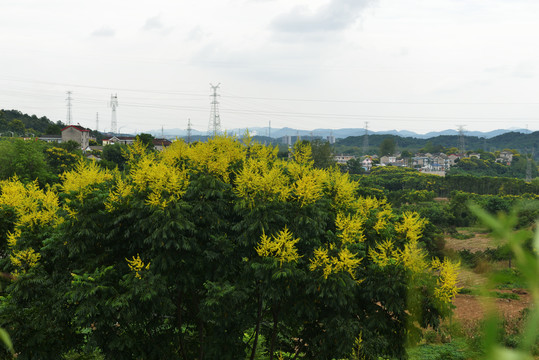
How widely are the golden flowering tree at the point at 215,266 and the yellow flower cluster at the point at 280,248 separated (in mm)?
30

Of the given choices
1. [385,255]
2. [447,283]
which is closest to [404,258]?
[385,255]

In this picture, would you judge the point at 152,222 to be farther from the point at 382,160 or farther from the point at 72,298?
the point at 382,160

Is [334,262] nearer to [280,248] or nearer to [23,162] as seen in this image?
[280,248]

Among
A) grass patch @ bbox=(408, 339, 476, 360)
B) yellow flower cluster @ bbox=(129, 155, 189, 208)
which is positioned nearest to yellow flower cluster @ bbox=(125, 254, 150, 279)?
yellow flower cluster @ bbox=(129, 155, 189, 208)

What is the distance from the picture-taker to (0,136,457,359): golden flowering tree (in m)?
8.22

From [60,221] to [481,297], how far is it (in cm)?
1031

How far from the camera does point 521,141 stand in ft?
489

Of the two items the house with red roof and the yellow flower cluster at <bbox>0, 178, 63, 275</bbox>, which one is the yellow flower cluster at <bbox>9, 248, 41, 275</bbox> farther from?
the house with red roof

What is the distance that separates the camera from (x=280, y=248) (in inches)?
324

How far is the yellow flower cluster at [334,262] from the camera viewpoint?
8.16 m

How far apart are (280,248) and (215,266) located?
1.88 m

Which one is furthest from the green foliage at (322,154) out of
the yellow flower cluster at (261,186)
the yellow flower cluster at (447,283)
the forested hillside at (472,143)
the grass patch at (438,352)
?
the forested hillside at (472,143)

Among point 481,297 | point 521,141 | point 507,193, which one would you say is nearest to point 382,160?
point 507,193

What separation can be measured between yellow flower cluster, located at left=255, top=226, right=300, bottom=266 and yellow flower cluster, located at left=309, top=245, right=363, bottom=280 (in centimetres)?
44
